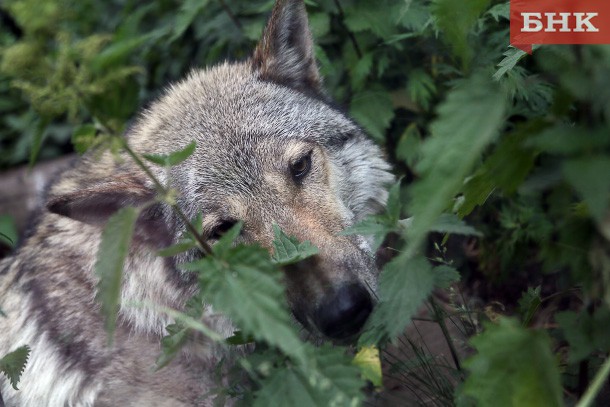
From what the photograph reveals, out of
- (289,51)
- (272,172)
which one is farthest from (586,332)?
(289,51)

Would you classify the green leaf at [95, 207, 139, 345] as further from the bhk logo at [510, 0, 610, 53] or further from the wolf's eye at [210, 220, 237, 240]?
the bhk logo at [510, 0, 610, 53]

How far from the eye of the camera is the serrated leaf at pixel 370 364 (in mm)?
2119

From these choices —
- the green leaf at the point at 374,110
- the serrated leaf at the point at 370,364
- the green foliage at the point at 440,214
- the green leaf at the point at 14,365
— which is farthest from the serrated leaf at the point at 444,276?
the green leaf at the point at 374,110

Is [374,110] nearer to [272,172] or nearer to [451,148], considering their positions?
[272,172]

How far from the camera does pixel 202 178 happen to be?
309 cm

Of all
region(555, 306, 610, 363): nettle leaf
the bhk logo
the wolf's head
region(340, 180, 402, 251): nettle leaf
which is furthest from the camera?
the wolf's head

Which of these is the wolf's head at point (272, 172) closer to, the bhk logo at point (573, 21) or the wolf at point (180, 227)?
the wolf at point (180, 227)

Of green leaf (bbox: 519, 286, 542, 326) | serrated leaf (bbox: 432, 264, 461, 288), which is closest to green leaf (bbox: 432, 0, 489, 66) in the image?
serrated leaf (bbox: 432, 264, 461, 288)

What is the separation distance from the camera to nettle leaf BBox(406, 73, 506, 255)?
161cm

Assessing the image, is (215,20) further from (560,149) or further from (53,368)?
(560,149)

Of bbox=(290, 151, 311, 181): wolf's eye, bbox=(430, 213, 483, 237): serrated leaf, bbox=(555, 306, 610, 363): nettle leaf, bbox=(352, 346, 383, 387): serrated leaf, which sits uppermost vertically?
bbox=(290, 151, 311, 181): wolf's eye

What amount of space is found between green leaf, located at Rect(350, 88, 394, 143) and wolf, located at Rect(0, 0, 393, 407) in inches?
23.2

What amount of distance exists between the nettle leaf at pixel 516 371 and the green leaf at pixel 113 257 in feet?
3.18

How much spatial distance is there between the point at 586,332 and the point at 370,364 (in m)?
0.65
